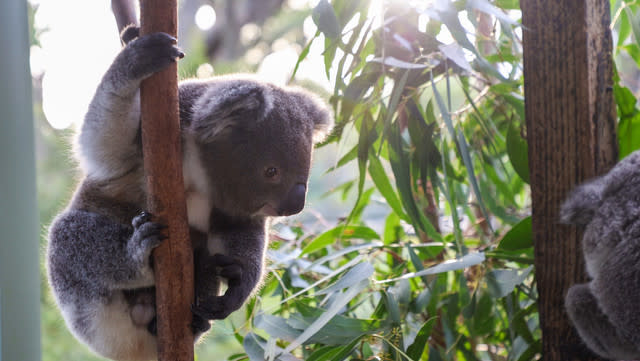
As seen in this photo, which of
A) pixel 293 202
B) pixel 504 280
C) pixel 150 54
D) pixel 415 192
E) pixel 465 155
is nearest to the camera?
pixel 150 54

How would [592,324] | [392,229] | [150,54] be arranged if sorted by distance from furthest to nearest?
1. [392,229]
2. [592,324]
3. [150,54]

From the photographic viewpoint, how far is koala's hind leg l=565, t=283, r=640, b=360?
145 cm

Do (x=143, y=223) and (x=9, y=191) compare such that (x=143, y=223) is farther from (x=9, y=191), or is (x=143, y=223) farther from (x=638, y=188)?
(x=638, y=188)

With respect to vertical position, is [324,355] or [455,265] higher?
[455,265]

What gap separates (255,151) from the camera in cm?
136

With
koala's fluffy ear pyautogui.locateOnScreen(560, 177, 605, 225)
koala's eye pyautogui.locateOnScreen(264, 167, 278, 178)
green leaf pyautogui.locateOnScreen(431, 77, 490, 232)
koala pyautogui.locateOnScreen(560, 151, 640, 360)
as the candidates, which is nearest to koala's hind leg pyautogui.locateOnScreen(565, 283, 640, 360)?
koala pyautogui.locateOnScreen(560, 151, 640, 360)

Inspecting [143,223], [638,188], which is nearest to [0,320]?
[143,223]

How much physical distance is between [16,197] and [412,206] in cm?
102

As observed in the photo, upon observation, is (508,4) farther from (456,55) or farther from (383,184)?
(383,184)

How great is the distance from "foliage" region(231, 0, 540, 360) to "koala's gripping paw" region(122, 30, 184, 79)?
19.6 inches

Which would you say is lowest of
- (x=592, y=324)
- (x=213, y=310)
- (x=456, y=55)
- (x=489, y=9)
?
(x=592, y=324)

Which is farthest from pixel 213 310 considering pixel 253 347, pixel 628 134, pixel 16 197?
pixel 628 134

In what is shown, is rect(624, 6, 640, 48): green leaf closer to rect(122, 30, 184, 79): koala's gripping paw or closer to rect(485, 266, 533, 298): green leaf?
rect(485, 266, 533, 298): green leaf

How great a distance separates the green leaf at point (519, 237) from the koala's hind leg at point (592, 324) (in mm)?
264
